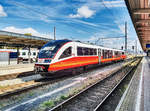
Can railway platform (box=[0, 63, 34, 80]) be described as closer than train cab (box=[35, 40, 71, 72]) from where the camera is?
No

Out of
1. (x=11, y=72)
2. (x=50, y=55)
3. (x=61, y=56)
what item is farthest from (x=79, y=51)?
(x=11, y=72)

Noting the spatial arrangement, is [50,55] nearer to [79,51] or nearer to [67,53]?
[67,53]

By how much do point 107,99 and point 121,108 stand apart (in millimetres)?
930

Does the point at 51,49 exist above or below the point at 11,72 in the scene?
above

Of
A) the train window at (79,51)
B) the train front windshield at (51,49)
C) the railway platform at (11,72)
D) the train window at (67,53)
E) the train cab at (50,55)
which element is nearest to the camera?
the train cab at (50,55)

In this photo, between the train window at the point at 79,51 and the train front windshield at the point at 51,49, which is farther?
the train window at the point at 79,51

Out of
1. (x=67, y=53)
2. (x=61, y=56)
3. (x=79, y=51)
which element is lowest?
(x=61, y=56)

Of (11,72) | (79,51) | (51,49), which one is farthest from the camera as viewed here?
(11,72)

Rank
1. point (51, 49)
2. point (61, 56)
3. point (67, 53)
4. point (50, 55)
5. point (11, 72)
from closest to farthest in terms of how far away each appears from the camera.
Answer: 1. point (50, 55)
2. point (61, 56)
3. point (51, 49)
4. point (67, 53)
5. point (11, 72)

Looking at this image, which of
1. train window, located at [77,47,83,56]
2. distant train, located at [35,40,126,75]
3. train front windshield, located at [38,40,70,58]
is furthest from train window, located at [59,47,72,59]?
train window, located at [77,47,83,56]

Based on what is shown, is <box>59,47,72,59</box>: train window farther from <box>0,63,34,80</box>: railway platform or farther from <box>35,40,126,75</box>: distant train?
<box>0,63,34,80</box>: railway platform

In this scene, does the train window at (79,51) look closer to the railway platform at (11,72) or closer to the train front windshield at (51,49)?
the train front windshield at (51,49)

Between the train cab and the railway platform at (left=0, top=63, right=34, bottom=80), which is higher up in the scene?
the train cab

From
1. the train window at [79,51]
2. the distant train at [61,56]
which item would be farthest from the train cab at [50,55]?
the train window at [79,51]
